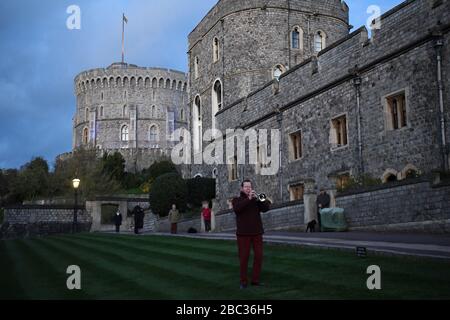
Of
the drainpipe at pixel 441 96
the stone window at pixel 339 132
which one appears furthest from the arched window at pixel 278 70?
the drainpipe at pixel 441 96

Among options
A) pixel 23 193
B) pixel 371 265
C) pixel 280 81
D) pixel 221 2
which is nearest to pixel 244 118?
pixel 280 81

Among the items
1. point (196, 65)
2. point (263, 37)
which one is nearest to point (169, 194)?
point (196, 65)

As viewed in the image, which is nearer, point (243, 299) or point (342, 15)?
point (243, 299)

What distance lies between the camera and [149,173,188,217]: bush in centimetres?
3353

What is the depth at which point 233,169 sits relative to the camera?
30422 mm

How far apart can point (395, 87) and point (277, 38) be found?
52.4 feet

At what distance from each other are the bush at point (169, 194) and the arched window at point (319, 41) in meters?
11.9

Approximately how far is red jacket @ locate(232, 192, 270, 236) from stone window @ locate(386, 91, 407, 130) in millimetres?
11549

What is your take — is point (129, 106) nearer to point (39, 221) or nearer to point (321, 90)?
point (39, 221)

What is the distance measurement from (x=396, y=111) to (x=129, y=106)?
228 feet

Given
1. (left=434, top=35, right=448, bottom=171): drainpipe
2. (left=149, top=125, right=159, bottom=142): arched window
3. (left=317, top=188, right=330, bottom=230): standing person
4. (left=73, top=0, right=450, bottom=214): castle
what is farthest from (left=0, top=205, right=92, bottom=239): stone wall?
(left=149, top=125, right=159, bottom=142): arched window

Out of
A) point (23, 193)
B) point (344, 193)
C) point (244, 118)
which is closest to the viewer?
point (344, 193)

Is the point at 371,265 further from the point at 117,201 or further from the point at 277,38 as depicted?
the point at 117,201

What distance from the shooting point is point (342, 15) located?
1385 inches
